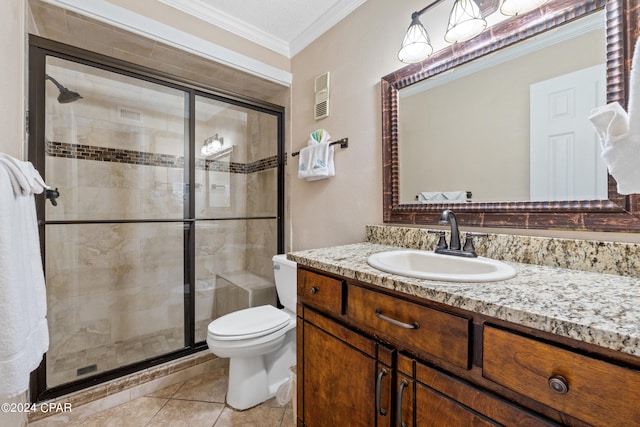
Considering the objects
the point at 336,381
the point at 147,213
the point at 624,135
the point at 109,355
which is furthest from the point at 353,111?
the point at 109,355

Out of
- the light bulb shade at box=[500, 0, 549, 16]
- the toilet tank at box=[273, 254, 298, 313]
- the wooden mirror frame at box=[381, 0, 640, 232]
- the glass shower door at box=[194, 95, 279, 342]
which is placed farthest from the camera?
the glass shower door at box=[194, 95, 279, 342]

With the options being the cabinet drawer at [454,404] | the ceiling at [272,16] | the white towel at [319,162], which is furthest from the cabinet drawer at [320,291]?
the ceiling at [272,16]

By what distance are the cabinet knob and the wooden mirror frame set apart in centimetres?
65

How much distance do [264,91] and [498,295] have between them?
92.4 inches

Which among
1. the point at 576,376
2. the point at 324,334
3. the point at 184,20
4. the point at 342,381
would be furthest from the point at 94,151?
the point at 576,376

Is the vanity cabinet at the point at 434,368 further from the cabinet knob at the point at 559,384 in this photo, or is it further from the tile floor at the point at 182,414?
the tile floor at the point at 182,414

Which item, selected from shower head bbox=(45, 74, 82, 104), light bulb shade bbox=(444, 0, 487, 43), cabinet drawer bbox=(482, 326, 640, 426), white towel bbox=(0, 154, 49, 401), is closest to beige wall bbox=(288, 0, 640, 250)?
light bulb shade bbox=(444, 0, 487, 43)

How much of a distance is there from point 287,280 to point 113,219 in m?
1.45

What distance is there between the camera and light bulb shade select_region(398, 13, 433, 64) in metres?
1.27

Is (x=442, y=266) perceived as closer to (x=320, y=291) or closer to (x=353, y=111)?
(x=320, y=291)

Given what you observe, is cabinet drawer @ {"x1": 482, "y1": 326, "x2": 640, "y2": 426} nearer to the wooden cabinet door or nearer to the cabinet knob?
the cabinet knob

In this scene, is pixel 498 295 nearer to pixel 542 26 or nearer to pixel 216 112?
pixel 542 26

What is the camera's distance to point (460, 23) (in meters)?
1.12

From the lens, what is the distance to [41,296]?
1.01 m
